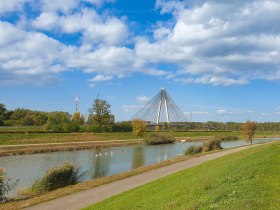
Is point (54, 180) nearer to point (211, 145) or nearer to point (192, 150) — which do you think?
point (192, 150)

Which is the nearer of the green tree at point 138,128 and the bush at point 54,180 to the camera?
the bush at point 54,180

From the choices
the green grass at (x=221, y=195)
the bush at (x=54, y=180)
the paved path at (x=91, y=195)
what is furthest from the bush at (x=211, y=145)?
the green grass at (x=221, y=195)

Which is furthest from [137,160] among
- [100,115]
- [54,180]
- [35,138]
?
[100,115]

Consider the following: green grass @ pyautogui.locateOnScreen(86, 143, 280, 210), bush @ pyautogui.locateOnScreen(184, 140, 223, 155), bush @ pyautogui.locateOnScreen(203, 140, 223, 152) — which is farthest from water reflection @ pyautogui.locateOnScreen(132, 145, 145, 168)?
green grass @ pyautogui.locateOnScreen(86, 143, 280, 210)

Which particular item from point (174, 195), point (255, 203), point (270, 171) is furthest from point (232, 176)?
point (255, 203)

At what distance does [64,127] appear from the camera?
7694 cm

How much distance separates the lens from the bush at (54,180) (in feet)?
58.7

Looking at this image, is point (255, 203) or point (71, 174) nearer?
point (255, 203)

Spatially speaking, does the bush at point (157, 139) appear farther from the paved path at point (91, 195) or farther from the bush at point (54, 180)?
the paved path at point (91, 195)

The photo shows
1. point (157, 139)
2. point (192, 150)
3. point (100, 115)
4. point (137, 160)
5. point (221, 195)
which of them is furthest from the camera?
point (100, 115)

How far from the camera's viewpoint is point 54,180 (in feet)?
61.3

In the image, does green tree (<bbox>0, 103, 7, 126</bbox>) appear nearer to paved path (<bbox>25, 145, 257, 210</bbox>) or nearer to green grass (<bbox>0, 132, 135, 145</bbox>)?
green grass (<bbox>0, 132, 135, 145</bbox>)

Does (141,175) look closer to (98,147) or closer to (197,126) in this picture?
(98,147)

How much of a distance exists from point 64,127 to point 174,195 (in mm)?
67565
